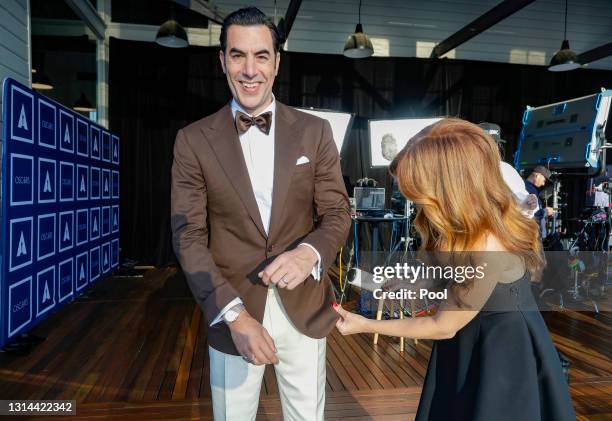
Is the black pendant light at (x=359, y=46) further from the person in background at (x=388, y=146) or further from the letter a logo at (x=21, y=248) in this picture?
the letter a logo at (x=21, y=248)

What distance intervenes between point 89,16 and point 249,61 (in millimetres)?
6746

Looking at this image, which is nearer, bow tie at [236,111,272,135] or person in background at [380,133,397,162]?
bow tie at [236,111,272,135]

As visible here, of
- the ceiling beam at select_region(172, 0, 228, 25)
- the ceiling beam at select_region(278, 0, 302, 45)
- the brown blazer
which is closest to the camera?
the brown blazer

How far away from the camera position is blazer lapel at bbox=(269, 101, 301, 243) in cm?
121

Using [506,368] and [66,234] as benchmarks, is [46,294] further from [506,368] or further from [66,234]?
[506,368]

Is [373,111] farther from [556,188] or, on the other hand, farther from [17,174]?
[17,174]

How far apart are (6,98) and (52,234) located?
133cm

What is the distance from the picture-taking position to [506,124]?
8.52 m

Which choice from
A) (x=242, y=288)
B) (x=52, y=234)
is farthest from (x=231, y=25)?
(x=52, y=234)

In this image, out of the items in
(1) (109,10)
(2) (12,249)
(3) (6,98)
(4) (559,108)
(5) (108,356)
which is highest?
(1) (109,10)

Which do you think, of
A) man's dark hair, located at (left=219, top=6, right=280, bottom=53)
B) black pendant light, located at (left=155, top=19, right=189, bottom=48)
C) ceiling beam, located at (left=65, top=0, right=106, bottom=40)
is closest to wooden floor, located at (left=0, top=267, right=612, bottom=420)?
man's dark hair, located at (left=219, top=6, right=280, bottom=53)

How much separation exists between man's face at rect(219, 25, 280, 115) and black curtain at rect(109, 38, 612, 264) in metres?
6.12

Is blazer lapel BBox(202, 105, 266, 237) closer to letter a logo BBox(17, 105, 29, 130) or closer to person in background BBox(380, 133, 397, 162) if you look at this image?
letter a logo BBox(17, 105, 29, 130)

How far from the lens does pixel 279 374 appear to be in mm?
1292
